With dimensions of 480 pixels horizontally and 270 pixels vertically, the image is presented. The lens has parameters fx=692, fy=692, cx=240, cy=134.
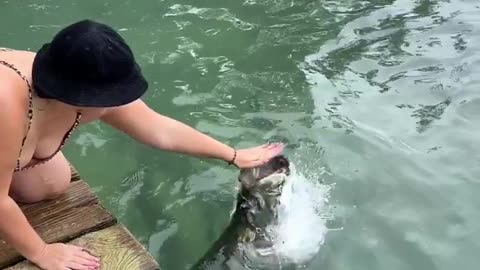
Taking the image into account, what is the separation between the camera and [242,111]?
4508mm

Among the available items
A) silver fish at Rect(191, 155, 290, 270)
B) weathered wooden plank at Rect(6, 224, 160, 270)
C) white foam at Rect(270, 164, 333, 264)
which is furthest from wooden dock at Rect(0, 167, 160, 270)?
white foam at Rect(270, 164, 333, 264)

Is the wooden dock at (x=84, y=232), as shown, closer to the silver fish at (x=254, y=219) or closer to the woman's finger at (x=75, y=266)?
the woman's finger at (x=75, y=266)

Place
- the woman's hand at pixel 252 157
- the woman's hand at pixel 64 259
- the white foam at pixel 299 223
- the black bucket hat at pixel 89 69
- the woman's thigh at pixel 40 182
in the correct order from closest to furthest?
the black bucket hat at pixel 89 69
the woman's hand at pixel 64 259
the woman's thigh at pixel 40 182
the woman's hand at pixel 252 157
the white foam at pixel 299 223

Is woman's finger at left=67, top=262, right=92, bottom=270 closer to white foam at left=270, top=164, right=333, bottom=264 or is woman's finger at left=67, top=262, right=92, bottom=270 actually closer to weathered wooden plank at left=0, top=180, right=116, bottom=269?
weathered wooden plank at left=0, top=180, right=116, bottom=269

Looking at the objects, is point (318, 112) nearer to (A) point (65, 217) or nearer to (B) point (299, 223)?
(B) point (299, 223)

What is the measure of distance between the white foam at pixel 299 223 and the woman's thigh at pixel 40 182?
0.99 metres

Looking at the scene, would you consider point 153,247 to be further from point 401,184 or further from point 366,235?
point 401,184

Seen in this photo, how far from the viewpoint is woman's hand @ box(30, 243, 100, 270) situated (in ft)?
8.50

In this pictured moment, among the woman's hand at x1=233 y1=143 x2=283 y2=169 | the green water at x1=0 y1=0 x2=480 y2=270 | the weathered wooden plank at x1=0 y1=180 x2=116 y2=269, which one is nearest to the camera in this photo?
the weathered wooden plank at x1=0 y1=180 x2=116 y2=269

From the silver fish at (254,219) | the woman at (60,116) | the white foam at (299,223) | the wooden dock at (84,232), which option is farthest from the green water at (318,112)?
the woman at (60,116)

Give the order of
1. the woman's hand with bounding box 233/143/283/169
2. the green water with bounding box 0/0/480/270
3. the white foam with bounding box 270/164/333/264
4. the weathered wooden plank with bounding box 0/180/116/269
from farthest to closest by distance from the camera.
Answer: the green water with bounding box 0/0/480/270 → the white foam with bounding box 270/164/333/264 → the woman's hand with bounding box 233/143/283/169 → the weathered wooden plank with bounding box 0/180/116/269

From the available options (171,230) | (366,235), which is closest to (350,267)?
(366,235)

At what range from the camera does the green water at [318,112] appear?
3625 millimetres

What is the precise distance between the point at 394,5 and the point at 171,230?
3.29 metres
